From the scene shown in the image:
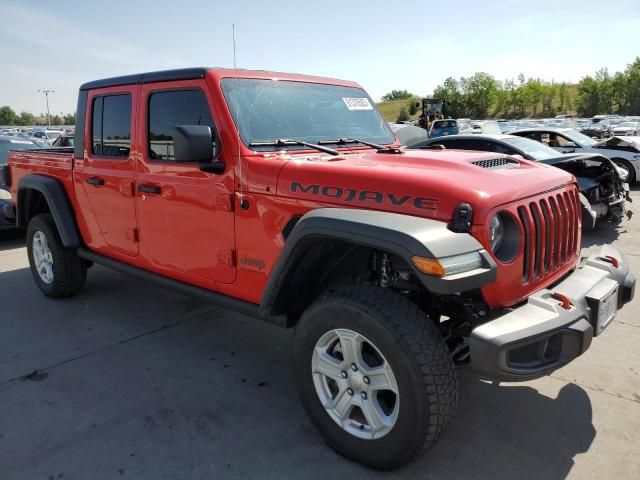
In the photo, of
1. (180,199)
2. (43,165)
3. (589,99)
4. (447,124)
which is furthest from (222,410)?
(589,99)

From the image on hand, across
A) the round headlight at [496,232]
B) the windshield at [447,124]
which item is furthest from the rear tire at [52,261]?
the windshield at [447,124]

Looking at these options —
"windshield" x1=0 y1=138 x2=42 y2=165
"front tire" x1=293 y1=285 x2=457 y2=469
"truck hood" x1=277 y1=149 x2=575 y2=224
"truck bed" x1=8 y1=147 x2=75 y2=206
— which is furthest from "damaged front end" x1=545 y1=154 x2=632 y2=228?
"windshield" x1=0 y1=138 x2=42 y2=165

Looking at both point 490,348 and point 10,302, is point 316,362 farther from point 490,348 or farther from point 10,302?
point 10,302

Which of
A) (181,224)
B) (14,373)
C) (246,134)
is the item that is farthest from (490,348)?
(14,373)

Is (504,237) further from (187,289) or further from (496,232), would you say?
(187,289)

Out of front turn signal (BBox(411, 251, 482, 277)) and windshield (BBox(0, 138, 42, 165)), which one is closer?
front turn signal (BBox(411, 251, 482, 277))

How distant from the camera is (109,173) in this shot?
405cm

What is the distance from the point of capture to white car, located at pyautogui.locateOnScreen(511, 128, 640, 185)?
34.7ft

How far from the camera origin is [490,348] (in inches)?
83.0

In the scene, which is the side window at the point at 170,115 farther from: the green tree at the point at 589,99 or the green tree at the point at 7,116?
the green tree at the point at 7,116

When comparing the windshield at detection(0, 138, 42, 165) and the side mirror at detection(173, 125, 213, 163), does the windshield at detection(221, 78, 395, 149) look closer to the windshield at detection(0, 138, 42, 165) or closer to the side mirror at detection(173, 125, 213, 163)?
the side mirror at detection(173, 125, 213, 163)

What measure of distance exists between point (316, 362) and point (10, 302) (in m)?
3.91

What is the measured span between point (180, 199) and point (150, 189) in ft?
1.18

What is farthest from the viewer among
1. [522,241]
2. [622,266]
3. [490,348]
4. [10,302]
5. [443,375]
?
[10,302]
